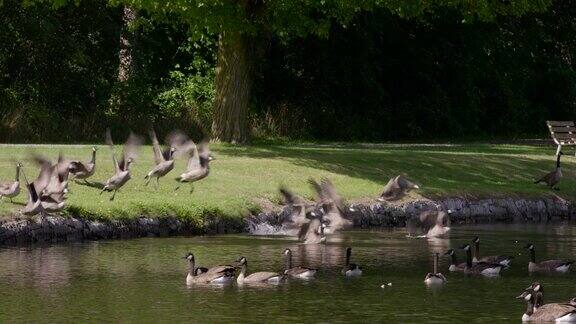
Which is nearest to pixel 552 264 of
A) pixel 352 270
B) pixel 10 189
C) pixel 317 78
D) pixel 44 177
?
pixel 352 270

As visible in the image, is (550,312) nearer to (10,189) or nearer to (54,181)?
(54,181)

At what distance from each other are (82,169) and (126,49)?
20563mm

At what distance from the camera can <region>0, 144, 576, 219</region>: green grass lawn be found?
29922 mm

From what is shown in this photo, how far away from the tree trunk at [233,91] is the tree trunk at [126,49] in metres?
9.48

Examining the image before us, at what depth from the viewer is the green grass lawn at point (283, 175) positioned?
98.2 ft

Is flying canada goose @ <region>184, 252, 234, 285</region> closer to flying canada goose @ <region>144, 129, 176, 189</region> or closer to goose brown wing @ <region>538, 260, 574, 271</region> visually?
goose brown wing @ <region>538, 260, 574, 271</region>

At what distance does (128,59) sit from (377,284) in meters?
30.4

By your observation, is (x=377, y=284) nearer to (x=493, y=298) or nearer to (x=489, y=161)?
(x=493, y=298)

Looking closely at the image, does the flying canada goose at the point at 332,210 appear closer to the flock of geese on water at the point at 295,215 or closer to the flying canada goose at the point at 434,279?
the flock of geese on water at the point at 295,215

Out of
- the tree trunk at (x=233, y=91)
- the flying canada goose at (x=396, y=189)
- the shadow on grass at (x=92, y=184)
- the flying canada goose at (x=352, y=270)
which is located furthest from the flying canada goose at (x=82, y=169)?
the tree trunk at (x=233, y=91)

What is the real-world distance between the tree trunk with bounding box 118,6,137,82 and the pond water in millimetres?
22769

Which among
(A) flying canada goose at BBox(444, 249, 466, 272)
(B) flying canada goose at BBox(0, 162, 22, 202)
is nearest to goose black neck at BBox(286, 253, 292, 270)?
(A) flying canada goose at BBox(444, 249, 466, 272)

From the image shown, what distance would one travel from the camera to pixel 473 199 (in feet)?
115

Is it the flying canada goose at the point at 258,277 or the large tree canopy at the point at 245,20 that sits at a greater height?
→ the large tree canopy at the point at 245,20
